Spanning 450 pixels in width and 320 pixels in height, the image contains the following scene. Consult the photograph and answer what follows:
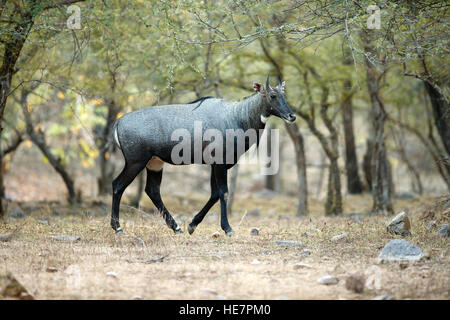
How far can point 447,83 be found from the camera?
13.7 metres

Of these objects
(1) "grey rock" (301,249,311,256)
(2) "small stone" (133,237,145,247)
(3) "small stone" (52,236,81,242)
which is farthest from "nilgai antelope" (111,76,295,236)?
(1) "grey rock" (301,249,311,256)

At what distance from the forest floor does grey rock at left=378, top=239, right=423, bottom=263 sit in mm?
157

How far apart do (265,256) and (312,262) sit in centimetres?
76

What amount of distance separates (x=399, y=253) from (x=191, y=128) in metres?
4.41

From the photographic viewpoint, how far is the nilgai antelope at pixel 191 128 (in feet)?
33.6

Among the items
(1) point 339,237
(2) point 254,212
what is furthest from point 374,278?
(2) point 254,212

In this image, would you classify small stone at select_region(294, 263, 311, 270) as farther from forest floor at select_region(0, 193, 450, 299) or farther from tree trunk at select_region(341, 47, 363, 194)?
tree trunk at select_region(341, 47, 363, 194)

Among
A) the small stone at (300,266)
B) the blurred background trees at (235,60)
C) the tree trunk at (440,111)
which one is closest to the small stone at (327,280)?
the small stone at (300,266)

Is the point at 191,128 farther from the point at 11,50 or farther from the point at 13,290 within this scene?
the point at 13,290

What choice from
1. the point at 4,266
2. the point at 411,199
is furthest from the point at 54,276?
the point at 411,199

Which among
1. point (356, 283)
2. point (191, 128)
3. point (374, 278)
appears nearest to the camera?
point (356, 283)

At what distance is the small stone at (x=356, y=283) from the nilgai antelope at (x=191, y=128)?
4170 mm

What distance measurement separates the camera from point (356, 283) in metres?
6.19

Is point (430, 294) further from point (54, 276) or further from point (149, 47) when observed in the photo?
point (149, 47)
